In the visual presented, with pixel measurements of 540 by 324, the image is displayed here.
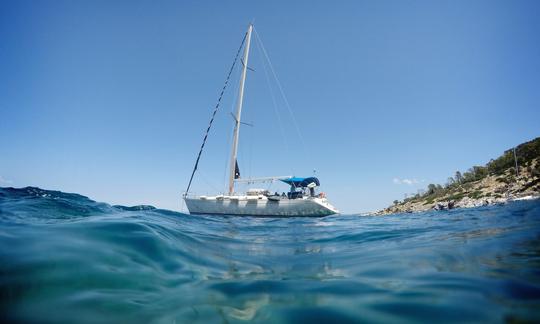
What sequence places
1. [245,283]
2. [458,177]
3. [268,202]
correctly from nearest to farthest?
[245,283], [268,202], [458,177]

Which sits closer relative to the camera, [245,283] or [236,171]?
[245,283]

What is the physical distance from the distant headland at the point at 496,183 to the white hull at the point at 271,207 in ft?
54.4

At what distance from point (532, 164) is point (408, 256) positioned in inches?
2008

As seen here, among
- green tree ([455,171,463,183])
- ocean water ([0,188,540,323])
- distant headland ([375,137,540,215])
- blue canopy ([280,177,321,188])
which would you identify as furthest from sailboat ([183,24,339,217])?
green tree ([455,171,463,183])

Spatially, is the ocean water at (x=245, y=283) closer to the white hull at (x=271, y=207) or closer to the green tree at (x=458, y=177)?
the white hull at (x=271, y=207)

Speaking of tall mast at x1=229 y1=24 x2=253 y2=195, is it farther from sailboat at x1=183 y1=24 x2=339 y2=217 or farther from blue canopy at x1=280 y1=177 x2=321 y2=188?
blue canopy at x1=280 y1=177 x2=321 y2=188

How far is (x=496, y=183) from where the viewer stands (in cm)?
3741

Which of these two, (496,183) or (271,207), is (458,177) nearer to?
(496,183)

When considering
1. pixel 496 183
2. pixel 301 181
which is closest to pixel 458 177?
pixel 496 183

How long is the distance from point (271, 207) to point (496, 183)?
36362 mm

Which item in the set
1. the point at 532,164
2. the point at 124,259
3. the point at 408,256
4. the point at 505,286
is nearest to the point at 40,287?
the point at 124,259

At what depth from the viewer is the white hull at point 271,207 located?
79.4ft

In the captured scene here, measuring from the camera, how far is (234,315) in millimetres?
1888

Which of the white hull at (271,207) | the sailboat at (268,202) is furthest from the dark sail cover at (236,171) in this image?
the white hull at (271,207)
